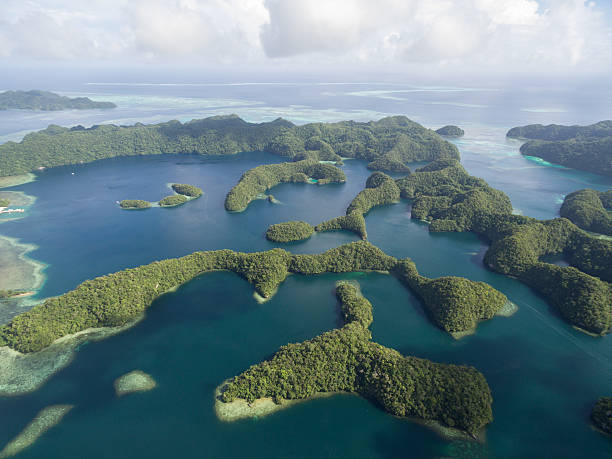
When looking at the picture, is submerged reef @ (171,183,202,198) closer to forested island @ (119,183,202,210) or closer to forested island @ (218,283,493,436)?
forested island @ (119,183,202,210)

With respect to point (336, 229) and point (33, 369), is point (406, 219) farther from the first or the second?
point (33, 369)

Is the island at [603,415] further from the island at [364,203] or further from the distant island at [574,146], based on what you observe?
the distant island at [574,146]

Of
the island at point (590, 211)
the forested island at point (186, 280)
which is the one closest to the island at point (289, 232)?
the forested island at point (186, 280)

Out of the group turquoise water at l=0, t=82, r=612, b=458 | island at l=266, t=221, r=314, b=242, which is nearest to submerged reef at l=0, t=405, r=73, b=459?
turquoise water at l=0, t=82, r=612, b=458

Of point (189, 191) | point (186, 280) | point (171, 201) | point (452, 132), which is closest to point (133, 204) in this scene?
point (171, 201)

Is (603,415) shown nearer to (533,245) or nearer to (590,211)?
(533,245)

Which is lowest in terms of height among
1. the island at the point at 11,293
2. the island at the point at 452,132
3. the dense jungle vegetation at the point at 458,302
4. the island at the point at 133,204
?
the island at the point at 11,293

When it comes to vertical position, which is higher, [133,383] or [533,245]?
[533,245]
